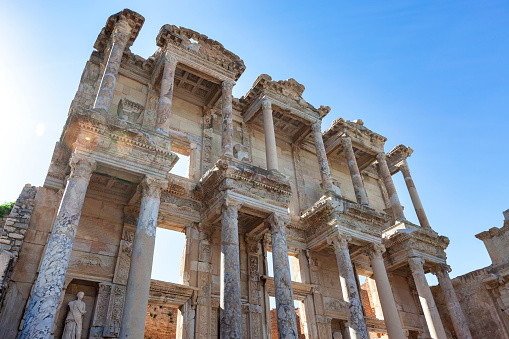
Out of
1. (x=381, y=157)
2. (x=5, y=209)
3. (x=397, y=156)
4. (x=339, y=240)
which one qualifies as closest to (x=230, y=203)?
(x=339, y=240)

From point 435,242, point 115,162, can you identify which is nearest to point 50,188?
point 115,162

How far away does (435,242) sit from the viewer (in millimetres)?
18344

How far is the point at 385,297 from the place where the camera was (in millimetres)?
14430

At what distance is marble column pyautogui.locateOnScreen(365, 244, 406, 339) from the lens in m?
13.8

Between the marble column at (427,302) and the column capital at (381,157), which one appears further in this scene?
the column capital at (381,157)

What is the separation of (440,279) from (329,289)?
19.5ft

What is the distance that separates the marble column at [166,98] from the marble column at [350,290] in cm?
774

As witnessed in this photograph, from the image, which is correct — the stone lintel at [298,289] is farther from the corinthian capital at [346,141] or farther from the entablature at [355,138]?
the entablature at [355,138]

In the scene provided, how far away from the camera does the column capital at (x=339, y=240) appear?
14750 mm

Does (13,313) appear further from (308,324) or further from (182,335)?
(308,324)

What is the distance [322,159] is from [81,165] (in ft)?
34.6

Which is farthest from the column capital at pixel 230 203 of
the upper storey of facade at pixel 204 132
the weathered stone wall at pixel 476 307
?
the weathered stone wall at pixel 476 307

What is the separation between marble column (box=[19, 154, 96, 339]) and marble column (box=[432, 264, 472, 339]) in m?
15.8

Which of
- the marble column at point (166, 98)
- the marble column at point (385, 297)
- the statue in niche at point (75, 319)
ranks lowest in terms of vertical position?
the statue in niche at point (75, 319)
